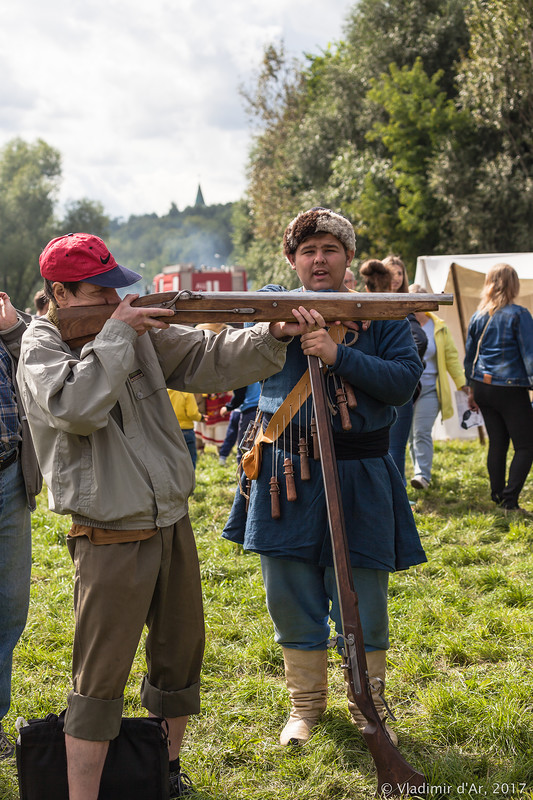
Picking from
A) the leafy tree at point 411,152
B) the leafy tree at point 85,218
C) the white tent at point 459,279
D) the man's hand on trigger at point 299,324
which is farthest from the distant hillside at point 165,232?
the man's hand on trigger at point 299,324

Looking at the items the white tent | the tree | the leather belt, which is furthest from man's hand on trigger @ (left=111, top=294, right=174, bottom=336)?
the tree

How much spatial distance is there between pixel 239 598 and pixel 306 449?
229 cm

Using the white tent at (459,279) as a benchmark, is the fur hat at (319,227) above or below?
below

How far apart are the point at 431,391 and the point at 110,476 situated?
627cm

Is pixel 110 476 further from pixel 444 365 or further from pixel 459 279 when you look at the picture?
pixel 459 279

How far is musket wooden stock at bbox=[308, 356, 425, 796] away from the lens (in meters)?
2.86

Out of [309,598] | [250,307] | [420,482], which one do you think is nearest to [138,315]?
[250,307]

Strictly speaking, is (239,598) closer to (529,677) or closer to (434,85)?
(529,677)

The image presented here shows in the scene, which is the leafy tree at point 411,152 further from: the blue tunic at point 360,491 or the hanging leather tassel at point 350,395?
the hanging leather tassel at point 350,395

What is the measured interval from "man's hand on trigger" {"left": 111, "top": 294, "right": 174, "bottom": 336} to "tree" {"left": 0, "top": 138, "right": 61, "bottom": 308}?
49.1 metres

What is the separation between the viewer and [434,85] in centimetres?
2552

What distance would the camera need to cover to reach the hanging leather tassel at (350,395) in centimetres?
331

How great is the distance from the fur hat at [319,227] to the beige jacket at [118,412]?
62 cm

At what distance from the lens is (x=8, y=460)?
3.46 meters
